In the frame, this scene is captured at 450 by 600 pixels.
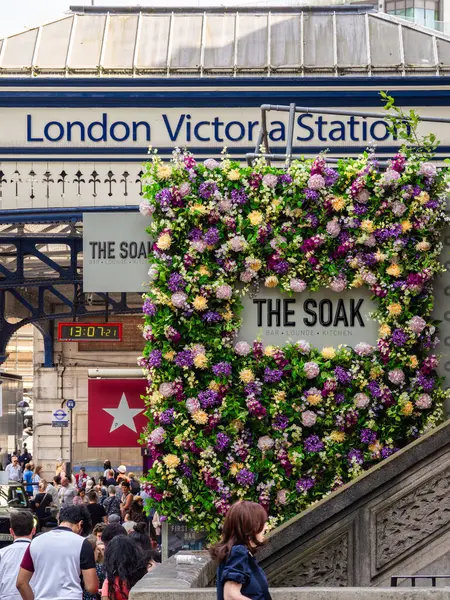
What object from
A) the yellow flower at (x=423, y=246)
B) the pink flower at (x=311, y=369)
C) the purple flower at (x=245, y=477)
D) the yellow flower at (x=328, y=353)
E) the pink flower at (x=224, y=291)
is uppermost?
the yellow flower at (x=423, y=246)

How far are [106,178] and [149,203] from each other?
9820 millimetres

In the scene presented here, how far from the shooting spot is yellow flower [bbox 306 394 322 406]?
10945 mm

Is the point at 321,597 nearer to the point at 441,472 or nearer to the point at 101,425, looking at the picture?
the point at 441,472

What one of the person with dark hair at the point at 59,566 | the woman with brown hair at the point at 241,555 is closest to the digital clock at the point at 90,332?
the person with dark hair at the point at 59,566

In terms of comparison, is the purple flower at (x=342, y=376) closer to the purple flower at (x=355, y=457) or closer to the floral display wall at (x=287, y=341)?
the floral display wall at (x=287, y=341)

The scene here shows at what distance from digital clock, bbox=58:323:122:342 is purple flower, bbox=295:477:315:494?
53.3 ft

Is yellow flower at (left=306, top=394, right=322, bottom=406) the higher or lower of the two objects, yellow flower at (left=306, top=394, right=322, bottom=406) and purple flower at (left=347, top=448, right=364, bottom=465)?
the higher

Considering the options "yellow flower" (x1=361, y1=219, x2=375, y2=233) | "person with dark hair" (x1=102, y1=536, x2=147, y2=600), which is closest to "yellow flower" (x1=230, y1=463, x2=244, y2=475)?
"person with dark hair" (x1=102, y1=536, x2=147, y2=600)

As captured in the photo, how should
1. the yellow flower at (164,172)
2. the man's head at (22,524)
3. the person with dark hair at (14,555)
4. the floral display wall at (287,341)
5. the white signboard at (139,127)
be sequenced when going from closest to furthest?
the person with dark hair at (14,555) < the man's head at (22,524) < the floral display wall at (287,341) < the yellow flower at (164,172) < the white signboard at (139,127)

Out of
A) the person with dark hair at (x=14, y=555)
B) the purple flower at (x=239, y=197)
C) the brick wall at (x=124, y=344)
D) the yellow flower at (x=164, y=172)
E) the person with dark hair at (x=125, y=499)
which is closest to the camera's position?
the person with dark hair at (x=14, y=555)

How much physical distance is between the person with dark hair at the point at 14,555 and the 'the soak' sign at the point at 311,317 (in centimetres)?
281

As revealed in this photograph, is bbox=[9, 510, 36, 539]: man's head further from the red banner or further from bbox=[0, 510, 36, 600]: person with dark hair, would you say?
the red banner

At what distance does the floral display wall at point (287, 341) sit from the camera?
11.0 meters

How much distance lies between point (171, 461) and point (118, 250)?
6.24 ft
